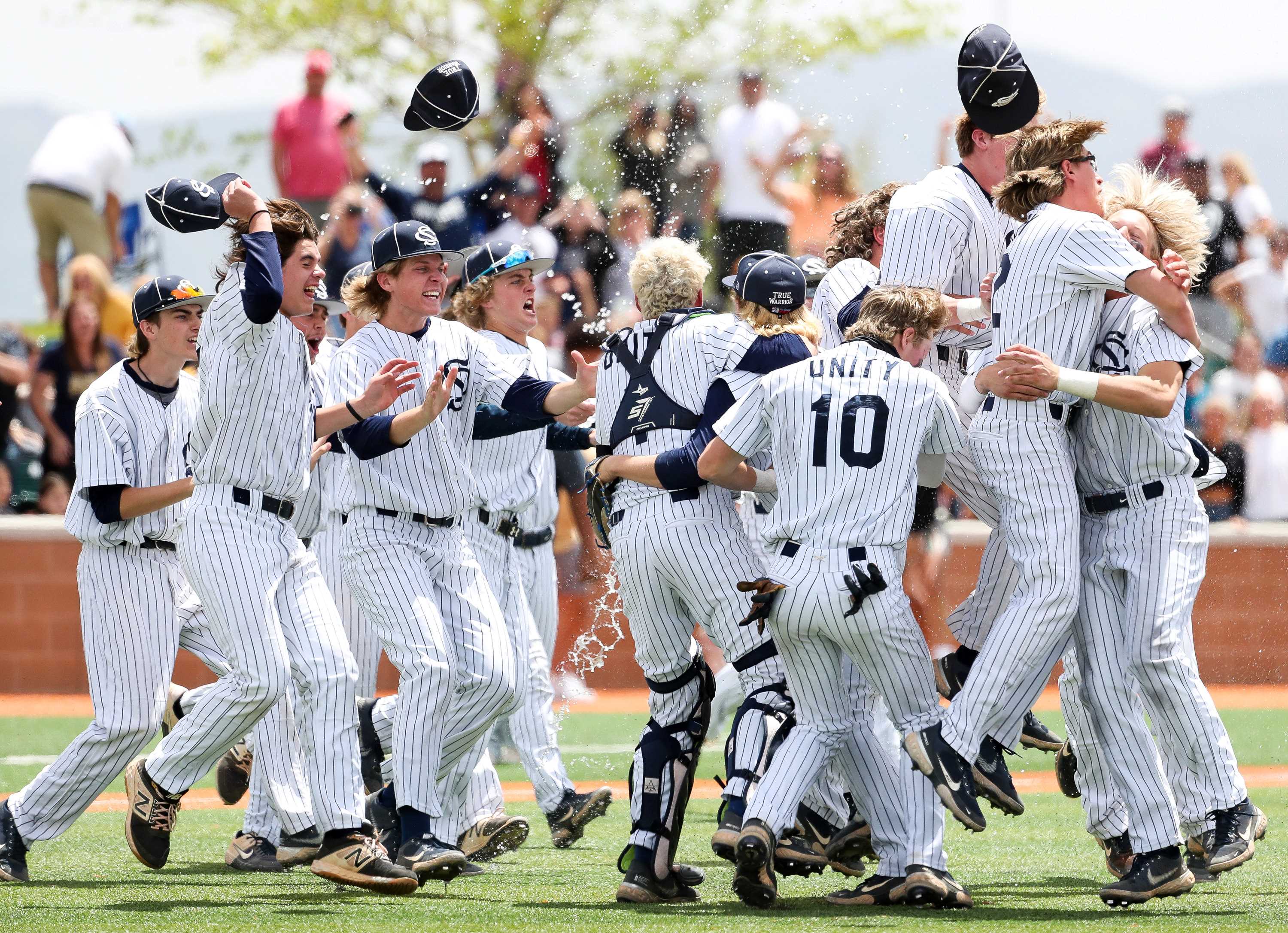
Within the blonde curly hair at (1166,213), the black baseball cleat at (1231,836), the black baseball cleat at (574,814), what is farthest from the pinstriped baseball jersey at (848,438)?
the black baseball cleat at (574,814)

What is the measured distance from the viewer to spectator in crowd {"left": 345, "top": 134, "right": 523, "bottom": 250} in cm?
1147

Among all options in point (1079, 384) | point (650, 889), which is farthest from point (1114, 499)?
point (650, 889)

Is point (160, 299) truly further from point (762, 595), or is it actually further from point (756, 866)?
point (756, 866)

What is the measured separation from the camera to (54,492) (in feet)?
40.9

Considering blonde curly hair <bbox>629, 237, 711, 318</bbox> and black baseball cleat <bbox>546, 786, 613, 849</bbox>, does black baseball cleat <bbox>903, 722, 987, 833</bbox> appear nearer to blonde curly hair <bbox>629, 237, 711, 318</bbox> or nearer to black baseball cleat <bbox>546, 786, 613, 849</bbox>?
blonde curly hair <bbox>629, 237, 711, 318</bbox>

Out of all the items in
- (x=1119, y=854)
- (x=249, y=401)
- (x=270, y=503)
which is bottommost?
Answer: (x=1119, y=854)

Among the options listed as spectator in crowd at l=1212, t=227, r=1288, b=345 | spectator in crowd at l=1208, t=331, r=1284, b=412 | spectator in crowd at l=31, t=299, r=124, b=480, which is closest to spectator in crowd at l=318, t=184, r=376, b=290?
spectator in crowd at l=31, t=299, r=124, b=480

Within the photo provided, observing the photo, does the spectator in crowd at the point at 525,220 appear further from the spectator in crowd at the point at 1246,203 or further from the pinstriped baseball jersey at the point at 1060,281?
the pinstriped baseball jersey at the point at 1060,281

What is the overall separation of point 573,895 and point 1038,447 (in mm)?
2034

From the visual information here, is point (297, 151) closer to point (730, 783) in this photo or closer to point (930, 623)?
point (930, 623)

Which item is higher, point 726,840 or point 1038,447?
point 1038,447

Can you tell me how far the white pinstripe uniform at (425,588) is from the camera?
566 cm

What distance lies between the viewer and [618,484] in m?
5.68

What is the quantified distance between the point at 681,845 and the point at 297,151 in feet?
27.2
